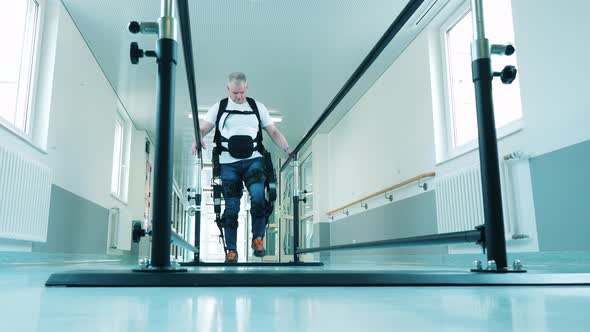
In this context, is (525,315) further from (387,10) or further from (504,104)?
(387,10)

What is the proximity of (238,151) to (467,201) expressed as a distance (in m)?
1.96

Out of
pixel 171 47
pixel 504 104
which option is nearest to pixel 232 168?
pixel 171 47

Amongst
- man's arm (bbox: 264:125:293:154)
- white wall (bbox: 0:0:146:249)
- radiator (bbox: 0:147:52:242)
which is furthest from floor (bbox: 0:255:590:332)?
white wall (bbox: 0:0:146:249)

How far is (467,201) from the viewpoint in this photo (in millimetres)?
3754

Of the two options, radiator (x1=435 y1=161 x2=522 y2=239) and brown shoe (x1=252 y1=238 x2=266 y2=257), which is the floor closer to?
brown shoe (x1=252 y1=238 x2=266 y2=257)

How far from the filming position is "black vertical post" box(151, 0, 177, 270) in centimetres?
116

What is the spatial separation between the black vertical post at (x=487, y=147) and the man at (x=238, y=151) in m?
1.60

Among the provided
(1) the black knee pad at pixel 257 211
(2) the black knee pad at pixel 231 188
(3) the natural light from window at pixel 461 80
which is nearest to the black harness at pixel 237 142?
(2) the black knee pad at pixel 231 188

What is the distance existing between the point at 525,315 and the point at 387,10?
4396 millimetres

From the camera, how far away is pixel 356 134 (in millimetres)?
7227

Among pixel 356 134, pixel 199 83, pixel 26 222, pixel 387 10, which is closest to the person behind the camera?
pixel 26 222

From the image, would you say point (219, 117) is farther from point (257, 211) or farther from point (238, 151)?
point (257, 211)

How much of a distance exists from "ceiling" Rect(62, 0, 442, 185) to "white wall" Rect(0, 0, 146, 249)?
216 mm

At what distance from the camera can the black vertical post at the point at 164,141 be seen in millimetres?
1161
